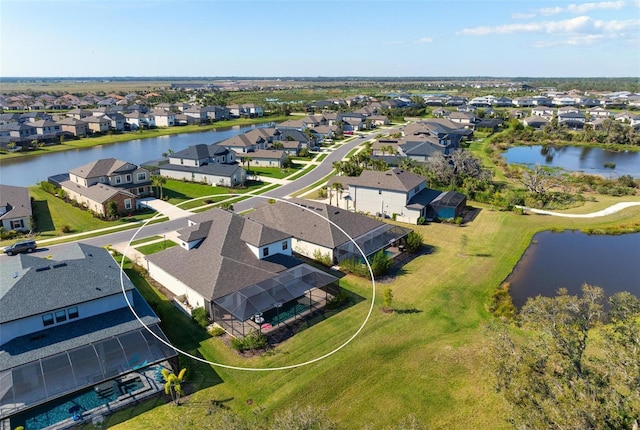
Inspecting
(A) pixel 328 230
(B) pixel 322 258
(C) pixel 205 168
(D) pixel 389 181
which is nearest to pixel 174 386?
(B) pixel 322 258

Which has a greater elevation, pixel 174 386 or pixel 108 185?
pixel 108 185

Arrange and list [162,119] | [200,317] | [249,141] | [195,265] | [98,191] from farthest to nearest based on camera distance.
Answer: [162,119] < [249,141] < [98,191] < [195,265] < [200,317]

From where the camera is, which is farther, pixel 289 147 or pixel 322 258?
pixel 289 147

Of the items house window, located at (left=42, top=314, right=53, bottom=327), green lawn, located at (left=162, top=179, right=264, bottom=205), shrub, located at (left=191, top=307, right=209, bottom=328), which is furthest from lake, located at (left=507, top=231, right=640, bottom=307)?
green lawn, located at (left=162, top=179, right=264, bottom=205)

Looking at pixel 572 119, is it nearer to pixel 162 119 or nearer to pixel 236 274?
pixel 162 119

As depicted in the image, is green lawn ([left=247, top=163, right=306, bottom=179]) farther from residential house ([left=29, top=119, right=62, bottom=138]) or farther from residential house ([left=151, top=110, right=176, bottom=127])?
residential house ([left=151, top=110, right=176, bottom=127])

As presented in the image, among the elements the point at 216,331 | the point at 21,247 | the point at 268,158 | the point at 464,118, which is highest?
the point at 464,118
